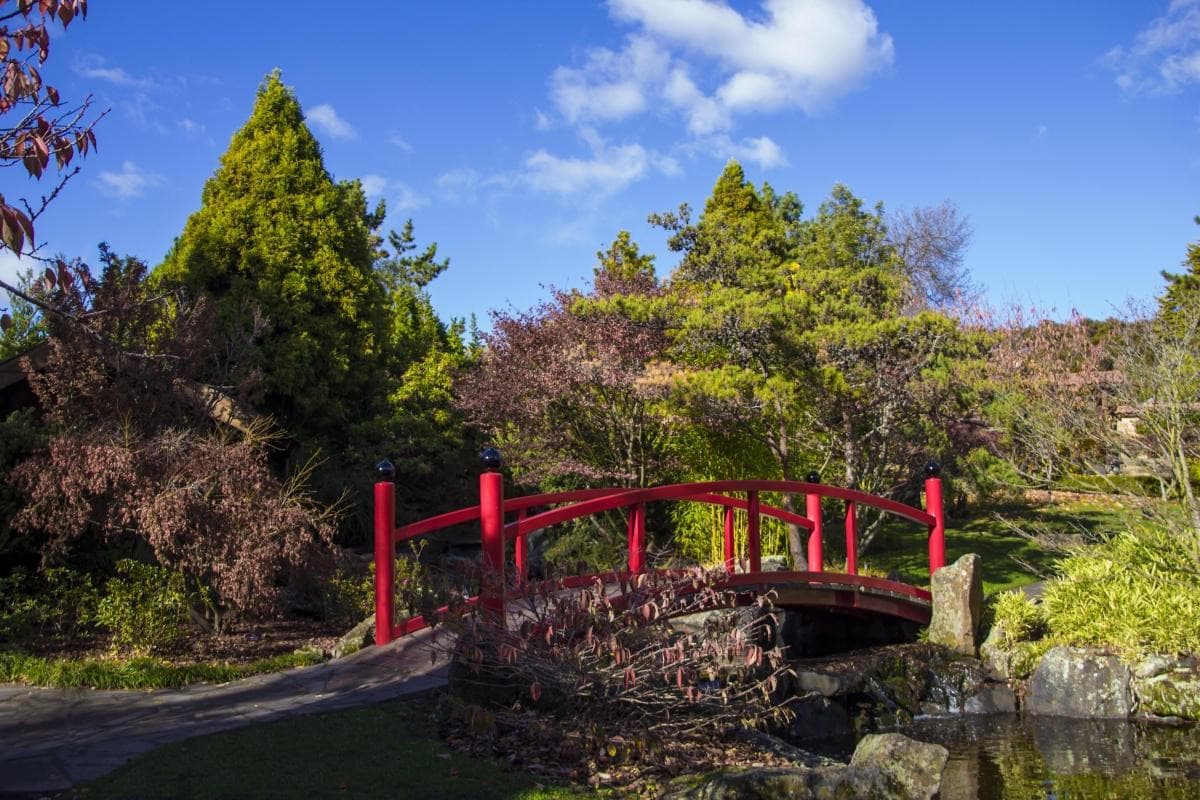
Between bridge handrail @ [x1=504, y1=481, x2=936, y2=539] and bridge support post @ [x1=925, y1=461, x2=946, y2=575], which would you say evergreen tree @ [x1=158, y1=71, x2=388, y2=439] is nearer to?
bridge handrail @ [x1=504, y1=481, x2=936, y2=539]

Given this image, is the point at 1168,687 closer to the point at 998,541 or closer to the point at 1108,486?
the point at 1108,486

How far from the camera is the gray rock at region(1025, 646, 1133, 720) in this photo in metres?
9.45

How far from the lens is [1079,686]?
9.64m

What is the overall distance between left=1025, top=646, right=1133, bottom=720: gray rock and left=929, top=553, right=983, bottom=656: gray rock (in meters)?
0.94

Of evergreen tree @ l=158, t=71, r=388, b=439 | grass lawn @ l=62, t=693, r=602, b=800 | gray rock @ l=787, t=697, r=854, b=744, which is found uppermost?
evergreen tree @ l=158, t=71, r=388, b=439

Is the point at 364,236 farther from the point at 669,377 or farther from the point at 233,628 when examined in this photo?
the point at 233,628

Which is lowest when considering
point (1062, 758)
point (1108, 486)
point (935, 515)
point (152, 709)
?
point (1062, 758)

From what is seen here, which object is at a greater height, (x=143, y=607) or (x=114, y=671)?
(x=143, y=607)

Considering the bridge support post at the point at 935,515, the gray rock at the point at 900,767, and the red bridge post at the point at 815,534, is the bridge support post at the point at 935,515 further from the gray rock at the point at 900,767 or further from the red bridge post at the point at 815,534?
the gray rock at the point at 900,767

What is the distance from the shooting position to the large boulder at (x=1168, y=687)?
9227 millimetres

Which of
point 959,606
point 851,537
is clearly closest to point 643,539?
point 851,537

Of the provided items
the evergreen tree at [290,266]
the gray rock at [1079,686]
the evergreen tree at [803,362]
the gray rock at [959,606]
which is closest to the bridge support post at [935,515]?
the gray rock at [959,606]

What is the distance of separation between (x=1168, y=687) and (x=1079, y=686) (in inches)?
29.1

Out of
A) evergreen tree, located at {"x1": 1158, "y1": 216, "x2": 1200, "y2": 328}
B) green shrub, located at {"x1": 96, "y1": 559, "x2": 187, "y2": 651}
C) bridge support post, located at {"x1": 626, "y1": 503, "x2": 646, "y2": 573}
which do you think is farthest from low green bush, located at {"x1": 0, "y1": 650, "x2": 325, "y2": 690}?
evergreen tree, located at {"x1": 1158, "y1": 216, "x2": 1200, "y2": 328}
